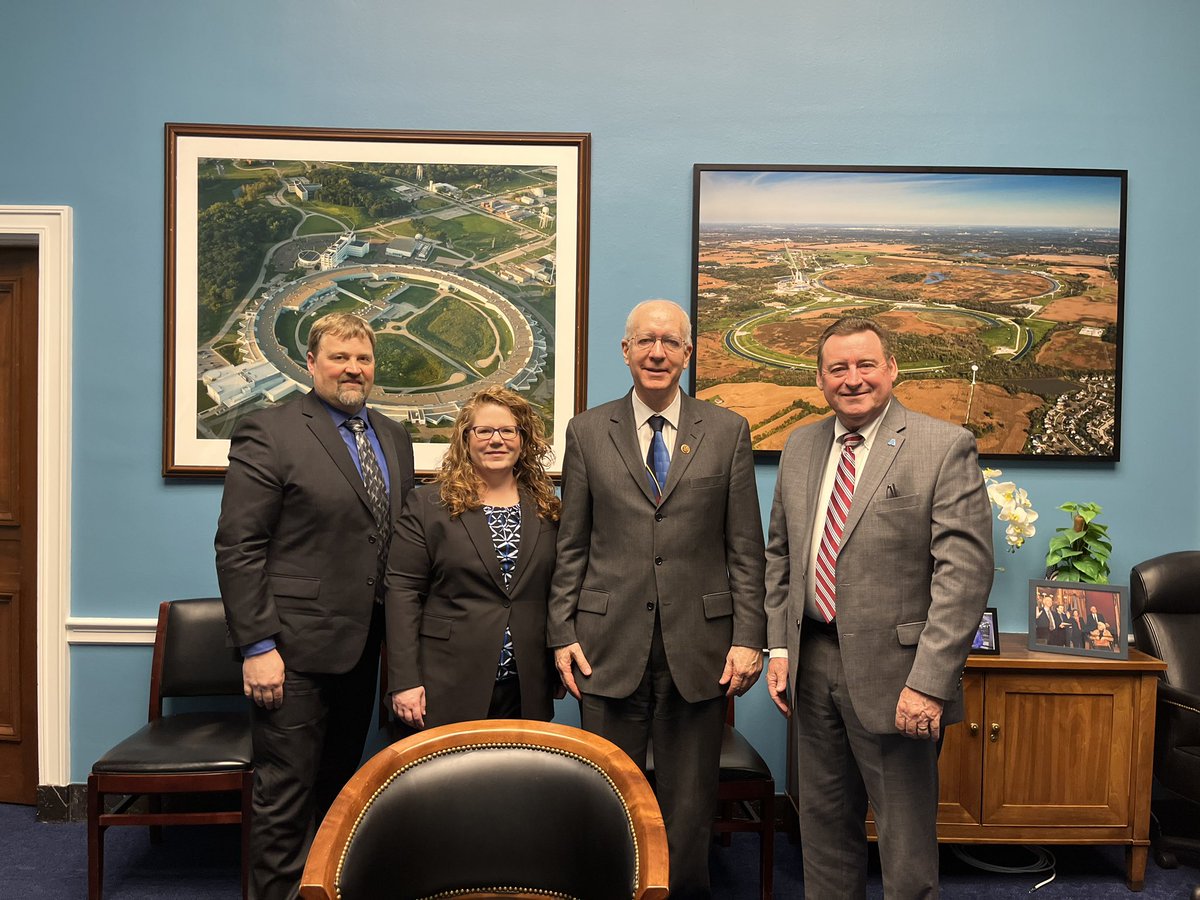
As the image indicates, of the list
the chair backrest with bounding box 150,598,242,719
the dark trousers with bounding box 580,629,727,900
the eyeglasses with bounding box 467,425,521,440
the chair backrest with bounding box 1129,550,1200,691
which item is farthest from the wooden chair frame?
the chair backrest with bounding box 150,598,242,719

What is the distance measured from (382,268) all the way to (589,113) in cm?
99

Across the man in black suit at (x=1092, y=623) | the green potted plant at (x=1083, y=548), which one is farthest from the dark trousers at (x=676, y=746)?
the green potted plant at (x=1083, y=548)

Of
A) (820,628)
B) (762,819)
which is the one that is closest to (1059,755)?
(762,819)

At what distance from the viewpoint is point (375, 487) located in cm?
254

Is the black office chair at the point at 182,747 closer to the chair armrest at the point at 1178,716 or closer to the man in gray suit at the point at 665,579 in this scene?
the man in gray suit at the point at 665,579

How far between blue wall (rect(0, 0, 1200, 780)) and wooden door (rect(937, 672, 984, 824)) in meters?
0.60

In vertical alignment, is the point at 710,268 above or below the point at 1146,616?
above

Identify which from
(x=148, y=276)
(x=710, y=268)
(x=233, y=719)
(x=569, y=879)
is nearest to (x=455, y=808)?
(x=569, y=879)

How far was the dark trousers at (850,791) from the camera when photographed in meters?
2.13

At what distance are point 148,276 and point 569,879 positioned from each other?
282 cm

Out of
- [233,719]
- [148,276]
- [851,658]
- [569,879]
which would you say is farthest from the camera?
[148,276]

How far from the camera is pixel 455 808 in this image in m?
1.57

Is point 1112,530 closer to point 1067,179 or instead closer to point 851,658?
point 1067,179

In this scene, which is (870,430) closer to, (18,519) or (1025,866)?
(1025,866)
